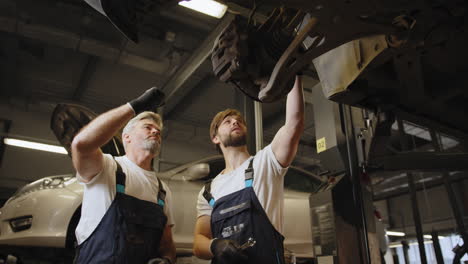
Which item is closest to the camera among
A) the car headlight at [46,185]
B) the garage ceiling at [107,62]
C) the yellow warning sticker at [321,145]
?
the yellow warning sticker at [321,145]

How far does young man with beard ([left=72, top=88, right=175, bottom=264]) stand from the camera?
1.53 meters

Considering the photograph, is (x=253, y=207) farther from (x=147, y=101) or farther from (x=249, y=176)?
(x=147, y=101)

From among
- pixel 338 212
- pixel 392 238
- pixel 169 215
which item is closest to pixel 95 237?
pixel 169 215

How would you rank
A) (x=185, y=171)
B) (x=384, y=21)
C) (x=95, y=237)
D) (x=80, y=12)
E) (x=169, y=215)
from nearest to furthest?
(x=384, y=21), (x=95, y=237), (x=169, y=215), (x=185, y=171), (x=80, y=12)

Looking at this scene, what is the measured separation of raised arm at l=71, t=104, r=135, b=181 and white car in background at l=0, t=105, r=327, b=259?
1039mm

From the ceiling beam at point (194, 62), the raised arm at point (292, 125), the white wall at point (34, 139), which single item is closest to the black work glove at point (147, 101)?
the raised arm at point (292, 125)

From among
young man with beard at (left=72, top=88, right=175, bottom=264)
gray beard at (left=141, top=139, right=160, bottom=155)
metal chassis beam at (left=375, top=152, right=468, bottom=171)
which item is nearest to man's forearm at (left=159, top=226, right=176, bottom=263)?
young man with beard at (left=72, top=88, right=175, bottom=264)

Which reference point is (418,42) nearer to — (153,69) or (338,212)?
(338,212)

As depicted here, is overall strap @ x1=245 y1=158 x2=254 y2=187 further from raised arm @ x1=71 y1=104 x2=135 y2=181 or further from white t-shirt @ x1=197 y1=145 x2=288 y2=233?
raised arm @ x1=71 y1=104 x2=135 y2=181

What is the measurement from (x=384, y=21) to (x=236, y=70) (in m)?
0.47

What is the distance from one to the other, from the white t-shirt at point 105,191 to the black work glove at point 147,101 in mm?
307

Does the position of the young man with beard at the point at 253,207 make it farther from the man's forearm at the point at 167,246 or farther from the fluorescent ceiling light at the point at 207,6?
the fluorescent ceiling light at the point at 207,6

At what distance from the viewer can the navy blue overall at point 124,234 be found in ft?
4.98

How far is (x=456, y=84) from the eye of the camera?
176 cm
